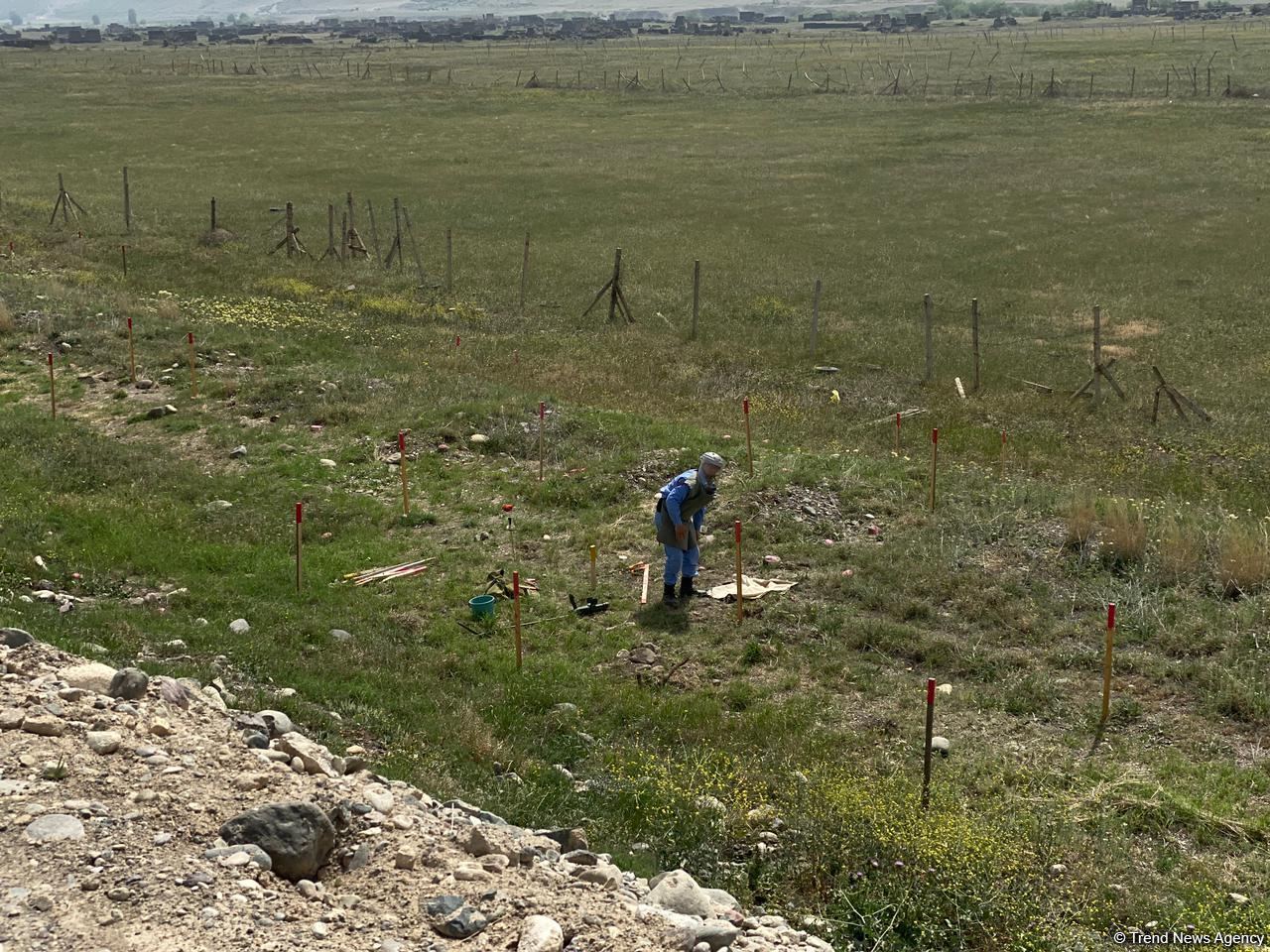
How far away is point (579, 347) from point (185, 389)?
895 centimetres

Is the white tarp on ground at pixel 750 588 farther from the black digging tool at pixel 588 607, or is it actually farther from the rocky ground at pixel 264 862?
the rocky ground at pixel 264 862

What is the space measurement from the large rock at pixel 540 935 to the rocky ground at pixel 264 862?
0.01m

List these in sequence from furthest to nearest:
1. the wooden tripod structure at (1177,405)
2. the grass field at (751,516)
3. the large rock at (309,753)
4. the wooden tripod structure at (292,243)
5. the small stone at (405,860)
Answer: the wooden tripod structure at (292,243), the wooden tripod structure at (1177,405), the grass field at (751,516), the large rock at (309,753), the small stone at (405,860)

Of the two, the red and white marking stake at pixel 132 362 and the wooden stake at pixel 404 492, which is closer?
the wooden stake at pixel 404 492

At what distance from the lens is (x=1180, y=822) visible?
10.3 meters

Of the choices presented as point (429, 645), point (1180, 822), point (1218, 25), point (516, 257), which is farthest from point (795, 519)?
point (1218, 25)

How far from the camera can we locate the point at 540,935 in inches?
295

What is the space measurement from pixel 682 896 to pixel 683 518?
21.0ft

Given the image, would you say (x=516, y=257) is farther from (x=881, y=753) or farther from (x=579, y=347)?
(x=881, y=753)

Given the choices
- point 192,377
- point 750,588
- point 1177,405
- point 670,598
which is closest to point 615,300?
point 192,377

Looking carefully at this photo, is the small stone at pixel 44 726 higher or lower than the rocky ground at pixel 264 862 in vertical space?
higher

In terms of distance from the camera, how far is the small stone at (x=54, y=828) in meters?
7.85

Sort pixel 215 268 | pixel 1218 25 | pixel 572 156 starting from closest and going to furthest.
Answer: pixel 215 268 < pixel 572 156 < pixel 1218 25

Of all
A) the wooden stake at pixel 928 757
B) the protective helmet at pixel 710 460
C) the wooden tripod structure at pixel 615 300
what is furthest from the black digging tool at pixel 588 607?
the wooden tripod structure at pixel 615 300
